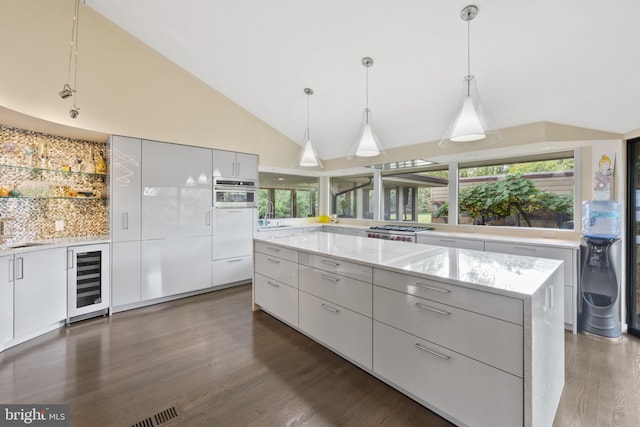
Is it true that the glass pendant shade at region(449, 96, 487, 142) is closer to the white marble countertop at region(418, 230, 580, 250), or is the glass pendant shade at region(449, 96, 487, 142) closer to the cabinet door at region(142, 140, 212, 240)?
the white marble countertop at region(418, 230, 580, 250)

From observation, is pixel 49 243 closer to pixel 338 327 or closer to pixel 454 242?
pixel 338 327

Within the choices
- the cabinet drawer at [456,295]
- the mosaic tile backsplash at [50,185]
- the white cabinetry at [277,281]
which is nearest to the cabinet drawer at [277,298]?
the white cabinetry at [277,281]

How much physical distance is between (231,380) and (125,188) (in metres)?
2.62

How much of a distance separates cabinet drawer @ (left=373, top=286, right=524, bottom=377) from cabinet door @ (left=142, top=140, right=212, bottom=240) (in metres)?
2.97

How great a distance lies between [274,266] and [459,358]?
1917mm

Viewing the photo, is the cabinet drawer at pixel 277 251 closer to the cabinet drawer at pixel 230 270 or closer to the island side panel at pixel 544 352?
the cabinet drawer at pixel 230 270

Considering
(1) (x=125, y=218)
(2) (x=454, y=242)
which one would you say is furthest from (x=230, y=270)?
(2) (x=454, y=242)

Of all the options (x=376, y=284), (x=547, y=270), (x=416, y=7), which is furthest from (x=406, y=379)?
(x=416, y=7)

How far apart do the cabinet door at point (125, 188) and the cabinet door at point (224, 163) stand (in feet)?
3.19

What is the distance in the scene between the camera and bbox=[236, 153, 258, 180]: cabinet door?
14.4 ft

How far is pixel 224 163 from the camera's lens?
4215mm

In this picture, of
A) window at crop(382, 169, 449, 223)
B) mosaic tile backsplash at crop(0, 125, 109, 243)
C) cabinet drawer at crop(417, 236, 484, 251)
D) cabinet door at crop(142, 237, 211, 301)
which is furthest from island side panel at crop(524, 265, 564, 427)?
mosaic tile backsplash at crop(0, 125, 109, 243)

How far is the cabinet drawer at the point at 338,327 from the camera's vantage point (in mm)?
2016

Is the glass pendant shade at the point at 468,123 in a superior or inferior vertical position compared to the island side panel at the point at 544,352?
superior
